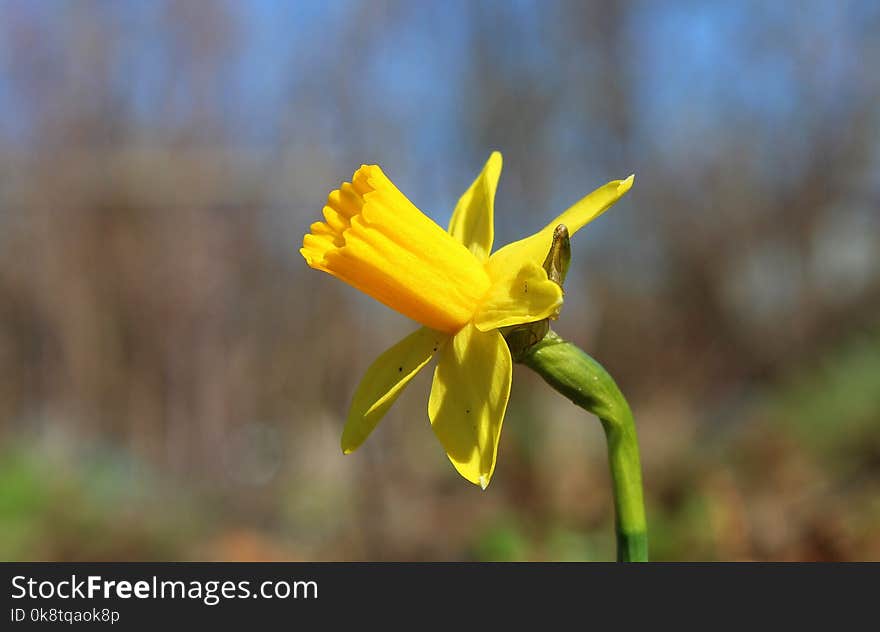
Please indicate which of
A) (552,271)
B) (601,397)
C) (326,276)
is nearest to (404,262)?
(552,271)

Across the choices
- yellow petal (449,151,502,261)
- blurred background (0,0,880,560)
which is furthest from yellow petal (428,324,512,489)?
blurred background (0,0,880,560)

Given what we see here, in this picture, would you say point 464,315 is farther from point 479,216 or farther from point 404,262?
point 479,216

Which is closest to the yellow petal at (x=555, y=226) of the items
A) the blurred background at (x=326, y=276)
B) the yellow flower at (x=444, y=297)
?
the yellow flower at (x=444, y=297)

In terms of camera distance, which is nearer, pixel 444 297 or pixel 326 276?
pixel 444 297

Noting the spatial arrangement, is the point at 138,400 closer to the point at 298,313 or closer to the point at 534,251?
the point at 298,313

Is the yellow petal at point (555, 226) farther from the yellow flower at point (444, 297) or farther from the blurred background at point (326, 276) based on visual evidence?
the blurred background at point (326, 276)

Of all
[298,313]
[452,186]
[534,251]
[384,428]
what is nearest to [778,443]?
[384,428]
